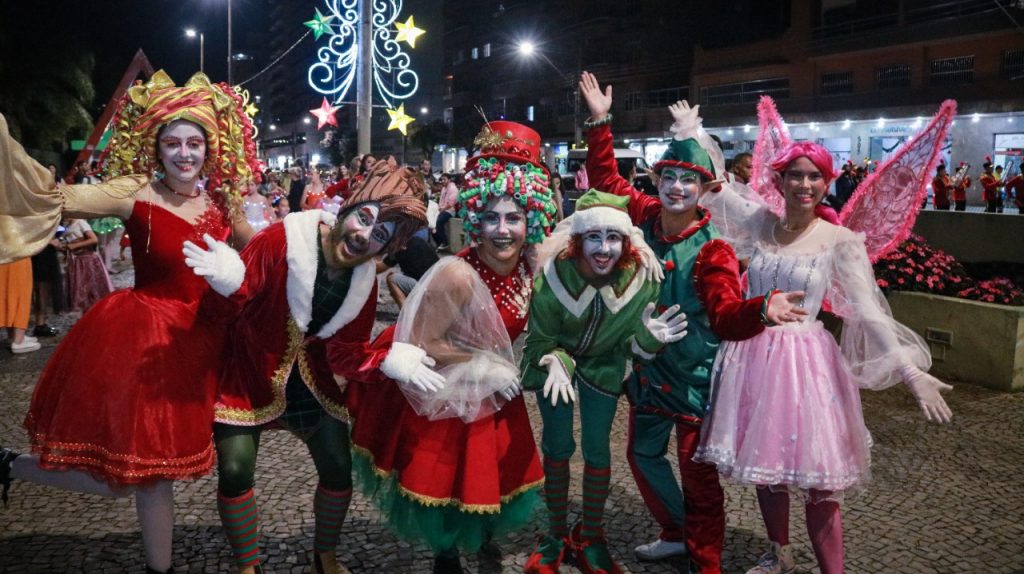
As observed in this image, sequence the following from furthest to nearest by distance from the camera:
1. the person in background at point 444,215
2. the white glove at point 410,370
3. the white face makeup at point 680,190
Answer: the person in background at point 444,215, the white face makeup at point 680,190, the white glove at point 410,370

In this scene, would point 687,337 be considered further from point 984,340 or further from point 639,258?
point 984,340

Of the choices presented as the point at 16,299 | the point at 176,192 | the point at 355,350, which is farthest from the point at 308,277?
the point at 16,299

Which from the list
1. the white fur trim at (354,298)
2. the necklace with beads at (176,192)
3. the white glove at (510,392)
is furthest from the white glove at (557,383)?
the necklace with beads at (176,192)

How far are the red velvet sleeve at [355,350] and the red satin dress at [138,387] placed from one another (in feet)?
1.45

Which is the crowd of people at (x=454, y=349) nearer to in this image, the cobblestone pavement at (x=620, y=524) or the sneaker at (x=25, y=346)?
the cobblestone pavement at (x=620, y=524)

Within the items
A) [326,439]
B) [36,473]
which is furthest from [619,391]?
[36,473]

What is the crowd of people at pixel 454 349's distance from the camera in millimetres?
2738

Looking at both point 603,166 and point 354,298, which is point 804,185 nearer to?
point 603,166

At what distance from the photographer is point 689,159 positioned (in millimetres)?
3410

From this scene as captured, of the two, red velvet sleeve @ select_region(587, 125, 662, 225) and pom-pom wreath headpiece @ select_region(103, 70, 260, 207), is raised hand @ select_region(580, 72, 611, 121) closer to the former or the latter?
red velvet sleeve @ select_region(587, 125, 662, 225)

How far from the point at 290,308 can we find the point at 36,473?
1.23 m

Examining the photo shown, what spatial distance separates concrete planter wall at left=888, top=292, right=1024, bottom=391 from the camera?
6.16 m

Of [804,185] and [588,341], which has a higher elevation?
[804,185]

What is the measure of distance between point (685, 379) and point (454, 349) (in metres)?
1.05
